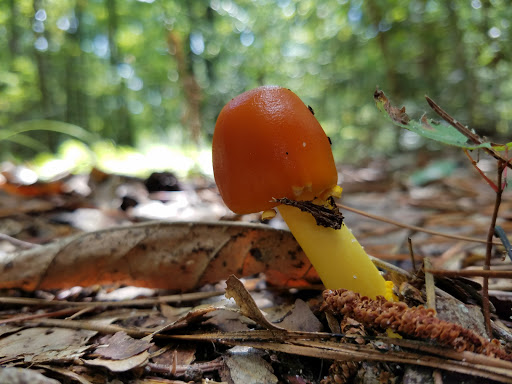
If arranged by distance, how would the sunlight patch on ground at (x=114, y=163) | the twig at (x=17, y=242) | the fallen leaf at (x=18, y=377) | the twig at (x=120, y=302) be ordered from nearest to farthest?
the fallen leaf at (x=18, y=377), the twig at (x=120, y=302), the twig at (x=17, y=242), the sunlight patch on ground at (x=114, y=163)

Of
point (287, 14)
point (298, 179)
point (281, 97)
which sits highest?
point (287, 14)

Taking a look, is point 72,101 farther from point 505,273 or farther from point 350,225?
point 505,273

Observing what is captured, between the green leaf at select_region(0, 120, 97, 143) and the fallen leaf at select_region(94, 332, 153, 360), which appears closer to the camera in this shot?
the fallen leaf at select_region(94, 332, 153, 360)

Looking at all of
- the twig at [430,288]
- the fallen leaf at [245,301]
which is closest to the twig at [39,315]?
the fallen leaf at [245,301]

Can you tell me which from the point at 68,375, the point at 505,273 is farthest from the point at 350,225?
the point at 68,375

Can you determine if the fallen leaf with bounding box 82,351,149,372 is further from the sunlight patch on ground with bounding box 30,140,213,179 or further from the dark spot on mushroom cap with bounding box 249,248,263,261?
the sunlight patch on ground with bounding box 30,140,213,179

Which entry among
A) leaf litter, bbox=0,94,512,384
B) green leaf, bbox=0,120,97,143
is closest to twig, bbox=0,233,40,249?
leaf litter, bbox=0,94,512,384

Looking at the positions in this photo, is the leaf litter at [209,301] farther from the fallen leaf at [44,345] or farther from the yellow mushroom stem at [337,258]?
the yellow mushroom stem at [337,258]
